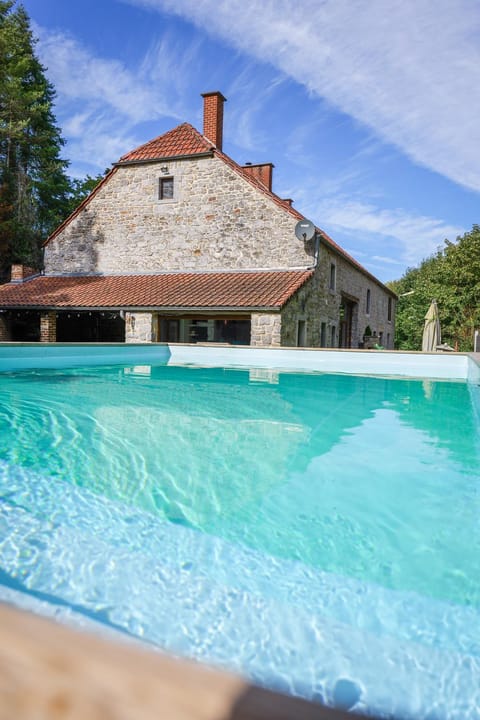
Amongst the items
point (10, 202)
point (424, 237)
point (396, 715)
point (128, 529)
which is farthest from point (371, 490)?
point (424, 237)

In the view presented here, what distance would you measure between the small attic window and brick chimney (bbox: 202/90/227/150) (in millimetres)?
2283

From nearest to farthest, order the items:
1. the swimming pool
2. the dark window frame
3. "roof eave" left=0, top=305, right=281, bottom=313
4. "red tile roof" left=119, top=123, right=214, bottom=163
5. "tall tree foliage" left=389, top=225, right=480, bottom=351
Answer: the swimming pool → "roof eave" left=0, top=305, right=281, bottom=313 → "red tile roof" left=119, top=123, right=214, bottom=163 → the dark window frame → "tall tree foliage" left=389, top=225, right=480, bottom=351

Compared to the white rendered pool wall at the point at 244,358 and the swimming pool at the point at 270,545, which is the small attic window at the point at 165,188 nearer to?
the white rendered pool wall at the point at 244,358

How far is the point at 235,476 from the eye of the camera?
3.89 m

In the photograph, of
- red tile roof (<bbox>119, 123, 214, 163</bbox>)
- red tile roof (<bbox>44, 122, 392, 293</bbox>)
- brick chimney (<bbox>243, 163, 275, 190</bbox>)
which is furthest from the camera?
brick chimney (<bbox>243, 163, 275, 190</bbox>)

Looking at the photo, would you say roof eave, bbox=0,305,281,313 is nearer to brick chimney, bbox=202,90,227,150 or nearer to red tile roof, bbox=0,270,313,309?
red tile roof, bbox=0,270,313,309

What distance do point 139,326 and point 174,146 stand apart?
730 cm

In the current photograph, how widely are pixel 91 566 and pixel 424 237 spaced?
46.4 meters

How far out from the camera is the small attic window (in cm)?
1900

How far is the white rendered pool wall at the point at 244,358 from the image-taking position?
11.3 m

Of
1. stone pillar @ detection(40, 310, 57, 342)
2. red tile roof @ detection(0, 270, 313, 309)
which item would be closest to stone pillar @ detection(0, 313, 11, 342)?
red tile roof @ detection(0, 270, 313, 309)

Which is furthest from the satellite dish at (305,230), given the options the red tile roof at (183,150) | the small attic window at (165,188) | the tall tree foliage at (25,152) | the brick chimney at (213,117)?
the tall tree foliage at (25,152)

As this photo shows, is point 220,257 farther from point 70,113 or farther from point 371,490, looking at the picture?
point 70,113

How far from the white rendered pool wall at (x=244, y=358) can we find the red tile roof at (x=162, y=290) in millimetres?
1759
